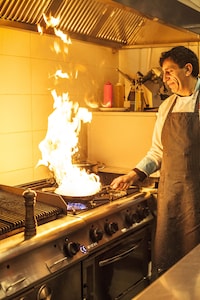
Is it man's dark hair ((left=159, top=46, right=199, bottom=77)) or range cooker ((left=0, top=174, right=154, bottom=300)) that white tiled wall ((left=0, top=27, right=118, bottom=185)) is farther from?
man's dark hair ((left=159, top=46, right=199, bottom=77))

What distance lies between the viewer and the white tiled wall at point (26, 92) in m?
2.13

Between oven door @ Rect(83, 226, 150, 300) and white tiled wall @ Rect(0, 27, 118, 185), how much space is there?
67cm

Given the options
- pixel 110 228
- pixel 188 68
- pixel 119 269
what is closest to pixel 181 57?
pixel 188 68

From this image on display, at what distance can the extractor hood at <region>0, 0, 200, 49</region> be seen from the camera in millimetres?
1600

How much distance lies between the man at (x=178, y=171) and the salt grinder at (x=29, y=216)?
26.9 inches

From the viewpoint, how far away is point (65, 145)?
232cm

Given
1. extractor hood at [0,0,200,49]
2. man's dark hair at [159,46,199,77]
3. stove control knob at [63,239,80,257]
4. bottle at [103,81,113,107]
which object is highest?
extractor hood at [0,0,200,49]

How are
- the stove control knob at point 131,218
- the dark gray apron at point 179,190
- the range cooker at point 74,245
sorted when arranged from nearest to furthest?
1. the range cooker at point 74,245
2. the stove control knob at point 131,218
3. the dark gray apron at point 179,190

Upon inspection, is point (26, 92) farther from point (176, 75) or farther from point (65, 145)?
point (176, 75)

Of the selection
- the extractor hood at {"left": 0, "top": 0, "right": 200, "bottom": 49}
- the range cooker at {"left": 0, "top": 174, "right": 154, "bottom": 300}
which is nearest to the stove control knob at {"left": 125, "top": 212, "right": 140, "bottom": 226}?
the range cooker at {"left": 0, "top": 174, "right": 154, "bottom": 300}

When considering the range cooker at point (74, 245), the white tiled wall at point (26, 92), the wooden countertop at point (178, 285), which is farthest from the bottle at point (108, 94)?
the wooden countertop at point (178, 285)

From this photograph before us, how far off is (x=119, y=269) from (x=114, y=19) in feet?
4.22

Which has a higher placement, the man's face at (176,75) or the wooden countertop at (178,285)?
the man's face at (176,75)

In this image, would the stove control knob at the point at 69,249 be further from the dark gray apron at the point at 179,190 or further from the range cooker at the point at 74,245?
the dark gray apron at the point at 179,190
